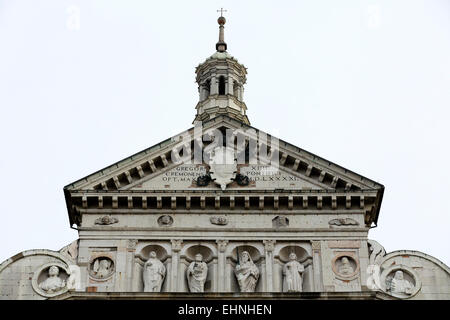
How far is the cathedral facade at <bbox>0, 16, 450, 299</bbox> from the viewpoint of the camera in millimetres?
34781

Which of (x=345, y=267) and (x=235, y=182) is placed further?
(x=235, y=182)

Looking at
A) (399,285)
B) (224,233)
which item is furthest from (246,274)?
(399,285)

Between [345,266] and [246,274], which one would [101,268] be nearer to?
[246,274]

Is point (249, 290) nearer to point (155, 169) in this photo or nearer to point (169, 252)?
point (169, 252)

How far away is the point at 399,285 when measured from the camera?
3488 cm

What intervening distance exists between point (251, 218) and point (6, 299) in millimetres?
7224

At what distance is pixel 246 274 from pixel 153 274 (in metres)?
2.57

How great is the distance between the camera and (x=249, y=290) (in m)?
34.7

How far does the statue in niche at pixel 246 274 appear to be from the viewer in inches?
1368

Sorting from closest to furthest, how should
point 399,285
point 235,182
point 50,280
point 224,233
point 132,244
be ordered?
point 399,285, point 50,280, point 132,244, point 224,233, point 235,182

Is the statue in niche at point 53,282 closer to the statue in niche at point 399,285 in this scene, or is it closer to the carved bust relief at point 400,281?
the carved bust relief at point 400,281

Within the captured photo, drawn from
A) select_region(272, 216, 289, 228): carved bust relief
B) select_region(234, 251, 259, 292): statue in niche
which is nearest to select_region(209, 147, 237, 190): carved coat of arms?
select_region(272, 216, 289, 228): carved bust relief

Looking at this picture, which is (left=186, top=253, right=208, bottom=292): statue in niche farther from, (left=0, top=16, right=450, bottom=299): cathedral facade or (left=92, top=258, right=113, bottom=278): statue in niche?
(left=92, top=258, right=113, bottom=278): statue in niche

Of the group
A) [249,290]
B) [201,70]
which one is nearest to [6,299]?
[249,290]
